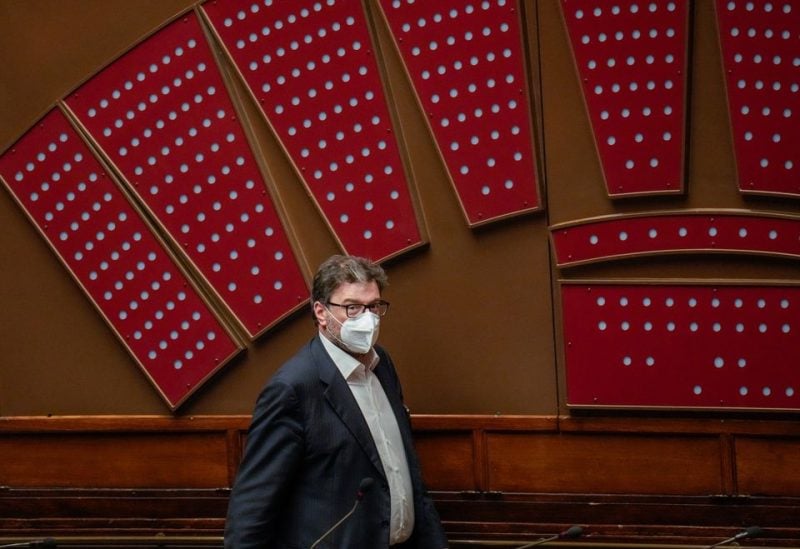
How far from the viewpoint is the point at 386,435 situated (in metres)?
3.15

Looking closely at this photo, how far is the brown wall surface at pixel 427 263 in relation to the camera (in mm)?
3467

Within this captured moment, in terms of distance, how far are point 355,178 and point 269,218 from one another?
33cm

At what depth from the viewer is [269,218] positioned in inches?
147

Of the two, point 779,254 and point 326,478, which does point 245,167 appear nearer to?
point 326,478

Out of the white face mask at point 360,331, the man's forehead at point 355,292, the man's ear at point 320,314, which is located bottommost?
the white face mask at point 360,331

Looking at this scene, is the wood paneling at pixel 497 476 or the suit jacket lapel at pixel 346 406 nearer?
the suit jacket lapel at pixel 346 406

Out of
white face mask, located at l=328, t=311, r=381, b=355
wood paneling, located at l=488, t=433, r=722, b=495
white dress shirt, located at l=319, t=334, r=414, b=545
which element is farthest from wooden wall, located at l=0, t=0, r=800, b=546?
white face mask, located at l=328, t=311, r=381, b=355

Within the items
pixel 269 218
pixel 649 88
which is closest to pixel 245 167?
pixel 269 218

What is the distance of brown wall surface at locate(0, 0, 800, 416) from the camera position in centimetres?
347

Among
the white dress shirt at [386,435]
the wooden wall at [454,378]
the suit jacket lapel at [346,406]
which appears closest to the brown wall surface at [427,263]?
the wooden wall at [454,378]

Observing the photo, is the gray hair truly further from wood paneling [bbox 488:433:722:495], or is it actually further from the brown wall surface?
wood paneling [bbox 488:433:722:495]

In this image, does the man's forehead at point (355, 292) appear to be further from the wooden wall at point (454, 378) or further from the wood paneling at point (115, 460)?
the wood paneling at point (115, 460)

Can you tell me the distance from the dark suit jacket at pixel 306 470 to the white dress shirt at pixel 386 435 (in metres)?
0.05

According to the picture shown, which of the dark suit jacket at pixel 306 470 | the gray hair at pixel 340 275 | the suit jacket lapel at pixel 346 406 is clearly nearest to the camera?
the dark suit jacket at pixel 306 470
